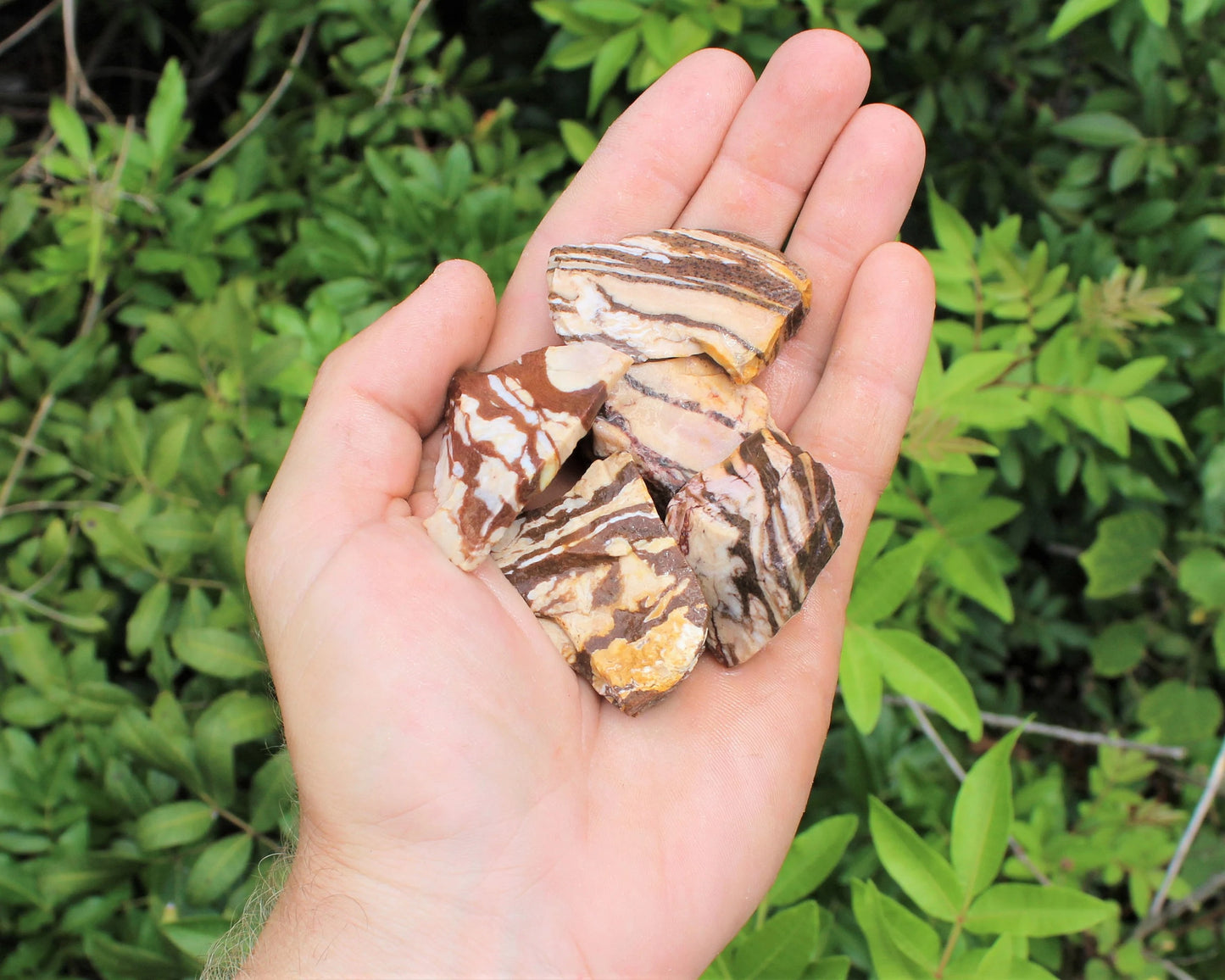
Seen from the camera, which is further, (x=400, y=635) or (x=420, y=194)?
(x=420, y=194)

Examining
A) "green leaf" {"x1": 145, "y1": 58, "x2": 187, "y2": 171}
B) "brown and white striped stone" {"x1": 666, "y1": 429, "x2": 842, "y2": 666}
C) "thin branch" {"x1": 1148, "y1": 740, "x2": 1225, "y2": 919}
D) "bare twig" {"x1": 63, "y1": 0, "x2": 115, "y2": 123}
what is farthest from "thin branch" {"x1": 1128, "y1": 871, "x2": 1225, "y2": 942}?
"bare twig" {"x1": 63, "y1": 0, "x2": 115, "y2": 123}

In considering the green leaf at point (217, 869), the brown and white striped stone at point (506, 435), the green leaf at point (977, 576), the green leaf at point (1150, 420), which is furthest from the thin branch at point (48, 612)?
the green leaf at point (1150, 420)

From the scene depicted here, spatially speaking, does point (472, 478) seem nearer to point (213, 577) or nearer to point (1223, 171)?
point (213, 577)

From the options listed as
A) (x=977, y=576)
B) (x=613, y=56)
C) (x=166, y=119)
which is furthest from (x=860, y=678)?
(x=166, y=119)

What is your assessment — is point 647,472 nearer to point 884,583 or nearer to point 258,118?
point 884,583

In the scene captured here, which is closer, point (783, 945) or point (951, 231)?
point (783, 945)

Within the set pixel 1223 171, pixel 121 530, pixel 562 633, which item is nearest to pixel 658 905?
pixel 562 633
